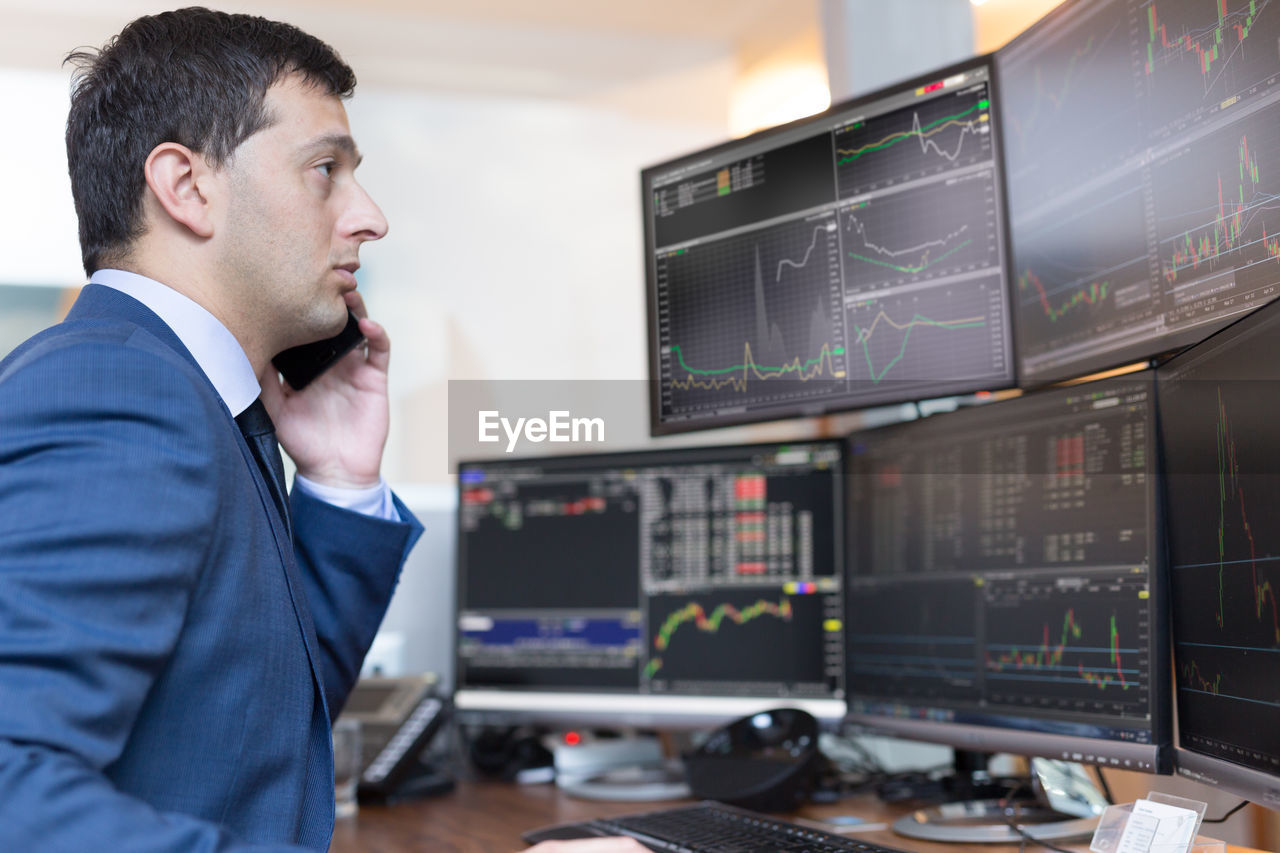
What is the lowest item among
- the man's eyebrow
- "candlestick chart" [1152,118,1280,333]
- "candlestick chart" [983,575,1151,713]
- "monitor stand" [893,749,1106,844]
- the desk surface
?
the desk surface

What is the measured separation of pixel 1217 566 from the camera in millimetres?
928

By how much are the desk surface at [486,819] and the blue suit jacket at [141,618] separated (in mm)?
352

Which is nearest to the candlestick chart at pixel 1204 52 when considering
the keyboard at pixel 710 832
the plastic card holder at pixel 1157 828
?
the plastic card holder at pixel 1157 828

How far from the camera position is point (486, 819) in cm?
142

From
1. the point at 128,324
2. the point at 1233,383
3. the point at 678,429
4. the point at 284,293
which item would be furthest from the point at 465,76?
the point at 1233,383

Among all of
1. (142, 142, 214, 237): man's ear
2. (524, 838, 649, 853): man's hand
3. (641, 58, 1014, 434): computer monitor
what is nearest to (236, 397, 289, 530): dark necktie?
(142, 142, 214, 237): man's ear

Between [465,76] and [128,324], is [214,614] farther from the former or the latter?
[465,76]

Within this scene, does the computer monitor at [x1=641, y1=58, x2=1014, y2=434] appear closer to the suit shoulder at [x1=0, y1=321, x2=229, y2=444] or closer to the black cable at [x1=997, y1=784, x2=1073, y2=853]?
the black cable at [x1=997, y1=784, x2=1073, y2=853]

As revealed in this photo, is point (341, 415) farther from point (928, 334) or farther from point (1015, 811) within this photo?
point (1015, 811)

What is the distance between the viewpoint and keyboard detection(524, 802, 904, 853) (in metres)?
1.05

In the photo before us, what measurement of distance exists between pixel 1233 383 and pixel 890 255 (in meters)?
0.52

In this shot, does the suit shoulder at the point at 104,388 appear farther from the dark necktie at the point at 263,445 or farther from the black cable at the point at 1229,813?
the black cable at the point at 1229,813

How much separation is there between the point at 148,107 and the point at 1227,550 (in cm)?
107

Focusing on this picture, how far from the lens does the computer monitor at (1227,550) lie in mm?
824
